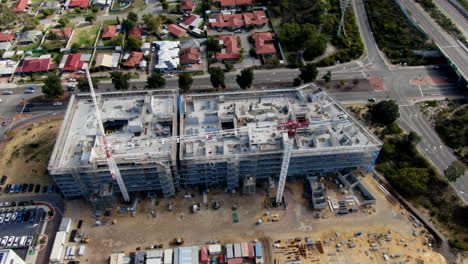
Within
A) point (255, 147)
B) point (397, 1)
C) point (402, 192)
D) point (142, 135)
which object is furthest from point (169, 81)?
point (397, 1)

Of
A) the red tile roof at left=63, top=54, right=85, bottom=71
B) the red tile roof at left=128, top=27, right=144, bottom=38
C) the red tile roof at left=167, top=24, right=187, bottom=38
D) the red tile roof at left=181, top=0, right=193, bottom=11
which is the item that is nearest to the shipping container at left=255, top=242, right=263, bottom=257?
the red tile roof at left=63, top=54, right=85, bottom=71

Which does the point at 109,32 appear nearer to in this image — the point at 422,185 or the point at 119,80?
the point at 119,80

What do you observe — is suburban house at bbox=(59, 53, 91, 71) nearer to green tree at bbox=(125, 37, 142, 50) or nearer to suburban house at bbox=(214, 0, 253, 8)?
green tree at bbox=(125, 37, 142, 50)

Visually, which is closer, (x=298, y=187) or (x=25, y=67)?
(x=298, y=187)

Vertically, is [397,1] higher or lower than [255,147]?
higher

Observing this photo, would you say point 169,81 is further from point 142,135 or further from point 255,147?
point 255,147

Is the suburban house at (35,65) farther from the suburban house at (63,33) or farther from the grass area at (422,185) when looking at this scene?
the grass area at (422,185)

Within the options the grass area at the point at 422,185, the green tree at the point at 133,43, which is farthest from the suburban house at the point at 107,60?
the grass area at the point at 422,185

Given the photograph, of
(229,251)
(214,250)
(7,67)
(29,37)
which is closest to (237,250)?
(229,251)
